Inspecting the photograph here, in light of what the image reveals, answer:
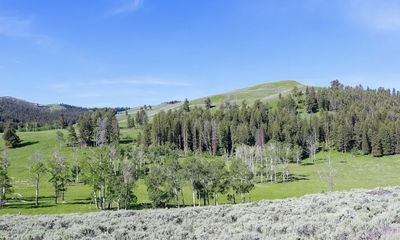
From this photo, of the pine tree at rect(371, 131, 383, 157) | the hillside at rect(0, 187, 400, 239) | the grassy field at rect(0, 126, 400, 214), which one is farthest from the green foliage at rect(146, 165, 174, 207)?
the pine tree at rect(371, 131, 383, 157)

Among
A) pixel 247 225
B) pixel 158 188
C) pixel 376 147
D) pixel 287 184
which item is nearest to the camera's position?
pixel 247 225

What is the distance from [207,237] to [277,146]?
531ft

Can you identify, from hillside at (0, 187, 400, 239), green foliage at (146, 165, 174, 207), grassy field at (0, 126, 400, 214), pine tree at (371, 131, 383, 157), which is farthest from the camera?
pine tree at (371, 131, 383, 157)

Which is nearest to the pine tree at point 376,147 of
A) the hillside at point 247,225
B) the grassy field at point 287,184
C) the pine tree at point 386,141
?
the pine tree at point 386,141

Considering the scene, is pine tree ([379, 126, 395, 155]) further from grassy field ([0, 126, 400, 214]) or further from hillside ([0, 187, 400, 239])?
hillside ([0, 187, 400, 239])

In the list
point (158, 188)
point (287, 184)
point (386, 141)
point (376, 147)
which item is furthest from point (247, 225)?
point (386, 141)

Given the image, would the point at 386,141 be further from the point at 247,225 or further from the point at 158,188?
the point at 247,225

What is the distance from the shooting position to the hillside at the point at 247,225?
1562cm

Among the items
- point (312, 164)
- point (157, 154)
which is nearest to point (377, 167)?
point (312, 164)

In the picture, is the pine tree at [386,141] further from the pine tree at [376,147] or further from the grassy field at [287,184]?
the grassy field at [287,184]

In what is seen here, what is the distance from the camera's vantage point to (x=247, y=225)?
19031 mm

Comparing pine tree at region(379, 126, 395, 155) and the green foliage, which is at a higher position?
pine tree at region(379, 126, 395, 155)

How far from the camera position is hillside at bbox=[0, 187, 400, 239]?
15625 millimetres

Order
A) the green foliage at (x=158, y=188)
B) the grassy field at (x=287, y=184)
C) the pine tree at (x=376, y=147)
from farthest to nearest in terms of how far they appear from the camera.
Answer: the pine tree at (x=376, y=147)
the grassy field at (x=287, y=184)
the green foliage at (x=158, y=188)
